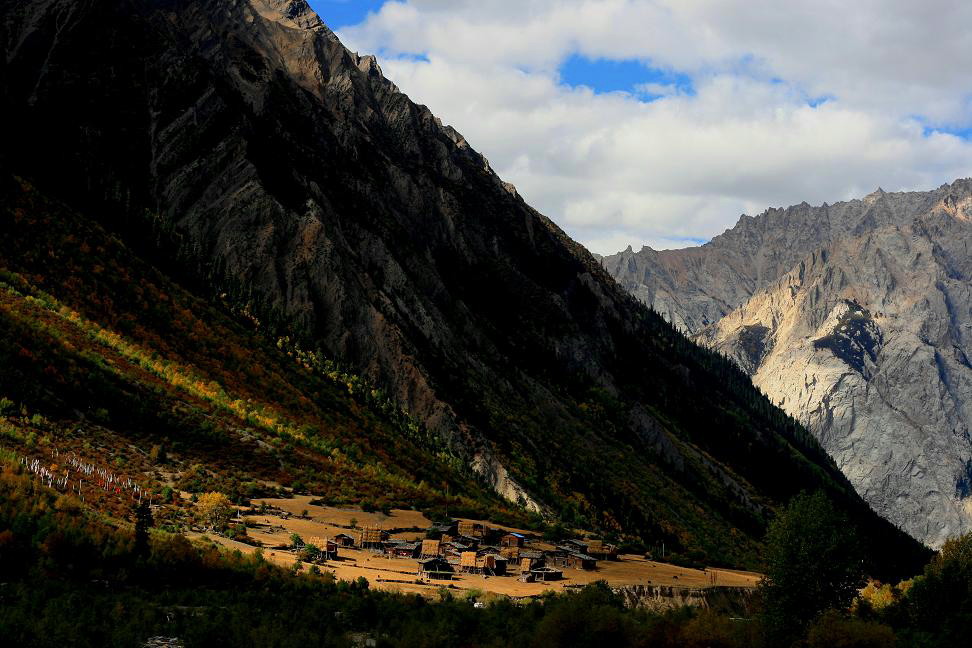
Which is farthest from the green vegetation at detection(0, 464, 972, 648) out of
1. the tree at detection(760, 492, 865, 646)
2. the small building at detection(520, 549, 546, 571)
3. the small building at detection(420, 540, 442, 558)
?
the small building at detection(420, 540, 442, 558)

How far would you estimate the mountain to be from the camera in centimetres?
9594

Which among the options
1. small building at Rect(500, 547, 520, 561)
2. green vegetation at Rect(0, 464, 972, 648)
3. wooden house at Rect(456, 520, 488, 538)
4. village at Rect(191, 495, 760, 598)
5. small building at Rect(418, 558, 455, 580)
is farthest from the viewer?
wooden house at Rect(456, 520, 488, 538)

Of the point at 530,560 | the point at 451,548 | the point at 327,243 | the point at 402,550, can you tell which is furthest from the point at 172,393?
the point at 327,243

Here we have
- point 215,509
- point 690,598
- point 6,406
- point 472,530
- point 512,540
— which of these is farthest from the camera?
point 472,530

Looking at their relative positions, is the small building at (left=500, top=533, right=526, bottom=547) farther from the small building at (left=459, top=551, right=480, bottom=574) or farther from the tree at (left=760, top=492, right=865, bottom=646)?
the tree at (left=760, top=492, right=865, bottom=646)

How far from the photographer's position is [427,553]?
1810 inches

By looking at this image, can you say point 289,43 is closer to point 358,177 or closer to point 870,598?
point 358,177

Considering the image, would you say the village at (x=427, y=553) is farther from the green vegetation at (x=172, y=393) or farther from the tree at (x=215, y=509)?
the green vegetation at (x=172, y=393)

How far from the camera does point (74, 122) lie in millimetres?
104312

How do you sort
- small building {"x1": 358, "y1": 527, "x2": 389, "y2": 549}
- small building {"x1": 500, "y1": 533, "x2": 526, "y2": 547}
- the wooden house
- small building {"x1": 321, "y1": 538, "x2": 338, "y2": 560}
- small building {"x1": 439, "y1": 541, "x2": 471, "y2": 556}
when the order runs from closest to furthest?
small building {"x1": 321, "y1": 538, "x2": 338, "y2": 560} → small building {"x1": 358, "y1": 527, "x2": 389, "y2": 549} → small building {"x1": 439, "y1": 541, "x2": 471, "y2": 556} → small building {"x1": 500, "y1": 533, "x2": 526, "y2": 547} → the wooden house

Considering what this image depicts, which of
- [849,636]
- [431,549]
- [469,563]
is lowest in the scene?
[849,636]

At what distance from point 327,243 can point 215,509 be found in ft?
210

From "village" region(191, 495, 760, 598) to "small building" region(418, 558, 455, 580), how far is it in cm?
4

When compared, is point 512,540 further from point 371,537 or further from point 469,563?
point 371,537
